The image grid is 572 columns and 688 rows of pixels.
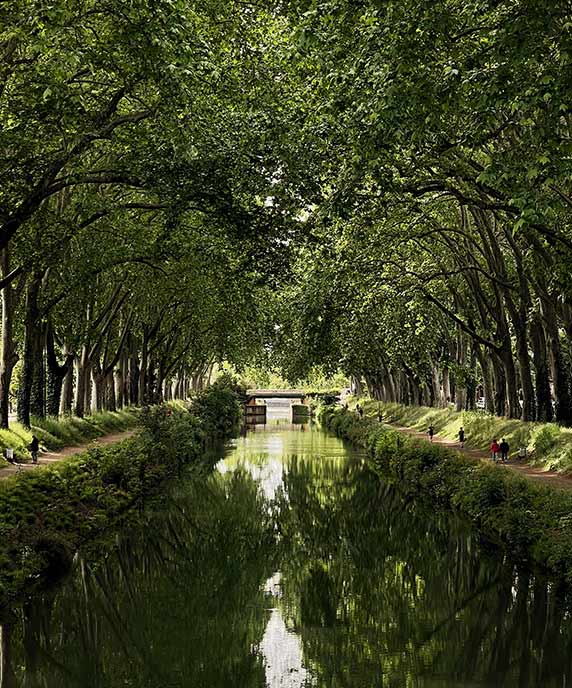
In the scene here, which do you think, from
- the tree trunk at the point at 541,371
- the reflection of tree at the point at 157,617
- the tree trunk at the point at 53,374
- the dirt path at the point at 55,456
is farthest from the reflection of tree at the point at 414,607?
the tree trunk at the point at 53,374

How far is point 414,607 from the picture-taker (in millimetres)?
16750

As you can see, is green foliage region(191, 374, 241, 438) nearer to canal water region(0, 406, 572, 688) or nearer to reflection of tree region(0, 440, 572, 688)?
canal water region(0, 406, 572, 688)

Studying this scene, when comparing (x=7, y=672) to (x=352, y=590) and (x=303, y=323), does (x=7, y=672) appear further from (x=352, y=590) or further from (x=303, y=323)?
(x=303, y=323)

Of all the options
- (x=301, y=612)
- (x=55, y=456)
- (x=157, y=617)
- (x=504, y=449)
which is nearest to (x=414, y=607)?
(x=301, y=612)

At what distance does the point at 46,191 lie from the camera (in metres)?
16.8

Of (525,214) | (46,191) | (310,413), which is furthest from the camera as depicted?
(310,413)

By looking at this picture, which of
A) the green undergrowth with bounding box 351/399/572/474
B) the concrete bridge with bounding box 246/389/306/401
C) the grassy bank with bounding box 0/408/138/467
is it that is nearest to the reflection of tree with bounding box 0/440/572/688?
the green undergrowth with bounding box 351/399/572/474

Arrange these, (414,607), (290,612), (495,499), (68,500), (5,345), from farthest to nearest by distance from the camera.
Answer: (5,345)
(495,499)
(68,500)
(414,607)
(290,612)

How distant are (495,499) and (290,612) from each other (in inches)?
347

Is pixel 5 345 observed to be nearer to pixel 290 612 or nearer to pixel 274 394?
pixel 290 612

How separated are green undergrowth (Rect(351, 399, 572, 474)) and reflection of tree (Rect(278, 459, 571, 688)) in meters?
3.70

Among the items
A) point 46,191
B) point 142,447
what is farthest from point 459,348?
point 46,191

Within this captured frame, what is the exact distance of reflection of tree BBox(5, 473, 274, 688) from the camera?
1288cm

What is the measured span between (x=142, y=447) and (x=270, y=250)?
1691 cm
